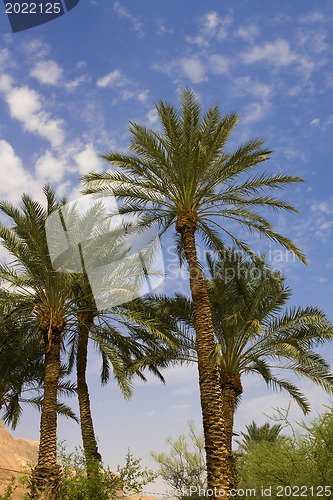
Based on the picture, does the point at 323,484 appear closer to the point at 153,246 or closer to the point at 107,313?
the point at 107,313

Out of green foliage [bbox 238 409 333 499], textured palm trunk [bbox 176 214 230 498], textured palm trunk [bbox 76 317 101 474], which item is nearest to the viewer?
green foliage [bbox 238 409 333 499]

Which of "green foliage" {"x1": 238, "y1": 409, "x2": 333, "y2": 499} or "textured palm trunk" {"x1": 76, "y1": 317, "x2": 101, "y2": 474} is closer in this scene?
"green foliage" {"x1": 238, "y1": 409, "x2": 333, "y2": 499}

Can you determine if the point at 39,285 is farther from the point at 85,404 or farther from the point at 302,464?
the point at 302,464

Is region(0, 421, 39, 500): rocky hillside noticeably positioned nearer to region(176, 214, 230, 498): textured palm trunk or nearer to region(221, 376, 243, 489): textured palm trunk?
region(221, 376, 243, 489): textured palm trunk

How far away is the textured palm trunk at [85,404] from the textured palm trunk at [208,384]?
416cm

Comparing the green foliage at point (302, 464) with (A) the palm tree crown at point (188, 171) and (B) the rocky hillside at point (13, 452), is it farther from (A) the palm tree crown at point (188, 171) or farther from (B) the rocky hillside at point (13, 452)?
(B) the rocky hillside at point (13, 452)

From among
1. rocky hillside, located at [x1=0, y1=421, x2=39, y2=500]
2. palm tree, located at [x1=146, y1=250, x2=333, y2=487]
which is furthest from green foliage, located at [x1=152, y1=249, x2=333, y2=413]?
rocky hillside, located at [x1=0, y1=421, x2=39, y2=500]

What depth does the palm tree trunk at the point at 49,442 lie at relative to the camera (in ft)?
36.7

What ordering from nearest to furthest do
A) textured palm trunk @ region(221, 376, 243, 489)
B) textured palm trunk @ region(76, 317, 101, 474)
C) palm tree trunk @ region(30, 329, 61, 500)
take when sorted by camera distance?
palm tree trunk @ region(30, 329, 61, 500)
textured palm trunk @ region(221, 376, 243, 489)
textured palm trunk @ region(76, 317, 101, 474)

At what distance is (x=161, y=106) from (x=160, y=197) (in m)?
2.79

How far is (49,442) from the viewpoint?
1188cm

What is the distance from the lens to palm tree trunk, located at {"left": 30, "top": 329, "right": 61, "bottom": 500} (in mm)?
11195

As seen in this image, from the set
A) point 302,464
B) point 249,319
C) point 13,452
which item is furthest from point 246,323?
point 13,452

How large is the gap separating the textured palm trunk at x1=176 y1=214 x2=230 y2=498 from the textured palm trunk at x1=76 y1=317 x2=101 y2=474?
416 cm
